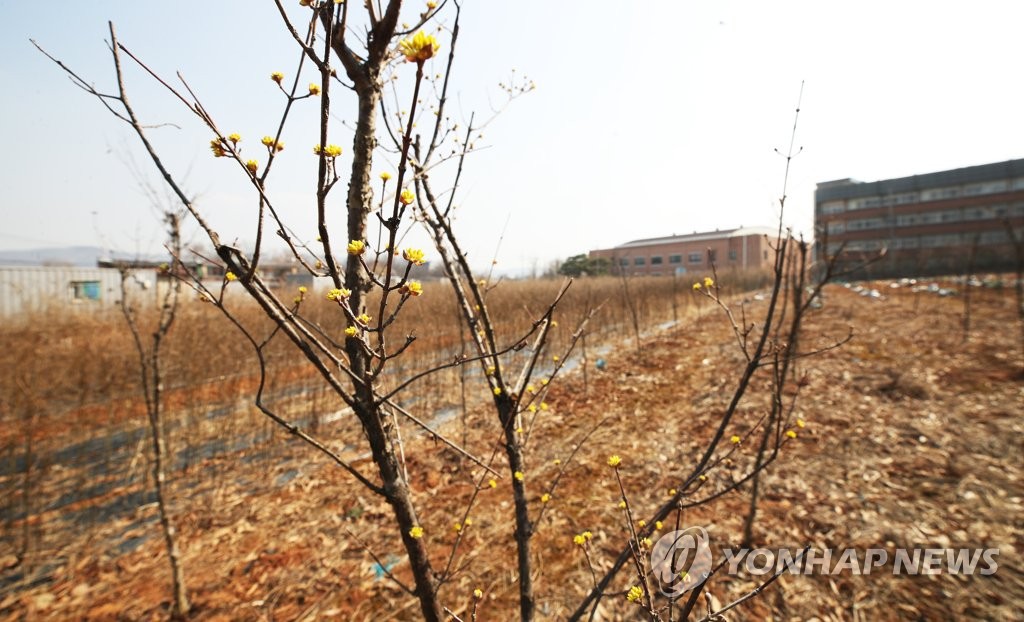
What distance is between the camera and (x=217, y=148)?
2.59 ft

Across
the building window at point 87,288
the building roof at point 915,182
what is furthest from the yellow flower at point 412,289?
the building roof at point 915,182

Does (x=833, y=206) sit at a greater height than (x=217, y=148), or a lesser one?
greater

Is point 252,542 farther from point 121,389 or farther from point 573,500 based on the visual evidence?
point 121,389

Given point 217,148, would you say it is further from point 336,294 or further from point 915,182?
point 915,182

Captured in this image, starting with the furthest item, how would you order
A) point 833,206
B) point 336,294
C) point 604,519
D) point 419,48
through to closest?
point 833,206, point 604,519, point 336,294, point 419,48

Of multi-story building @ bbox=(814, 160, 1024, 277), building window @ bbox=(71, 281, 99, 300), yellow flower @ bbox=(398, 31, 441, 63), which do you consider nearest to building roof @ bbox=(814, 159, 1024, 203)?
multi-story building @ bbox=(814, 160, 1024, 277)

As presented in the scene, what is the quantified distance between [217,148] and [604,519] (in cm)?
352

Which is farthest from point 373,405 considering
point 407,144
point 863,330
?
Answer: point 863,330

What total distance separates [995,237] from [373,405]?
4504 cm

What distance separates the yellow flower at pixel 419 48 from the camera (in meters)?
0.63

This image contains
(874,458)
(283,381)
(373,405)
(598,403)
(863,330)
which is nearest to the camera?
(373,405)

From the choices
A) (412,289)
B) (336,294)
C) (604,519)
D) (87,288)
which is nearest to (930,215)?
(604,519)

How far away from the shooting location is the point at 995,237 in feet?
94.1

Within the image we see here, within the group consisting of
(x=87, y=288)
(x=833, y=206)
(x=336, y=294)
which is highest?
(x=833, y=206)
